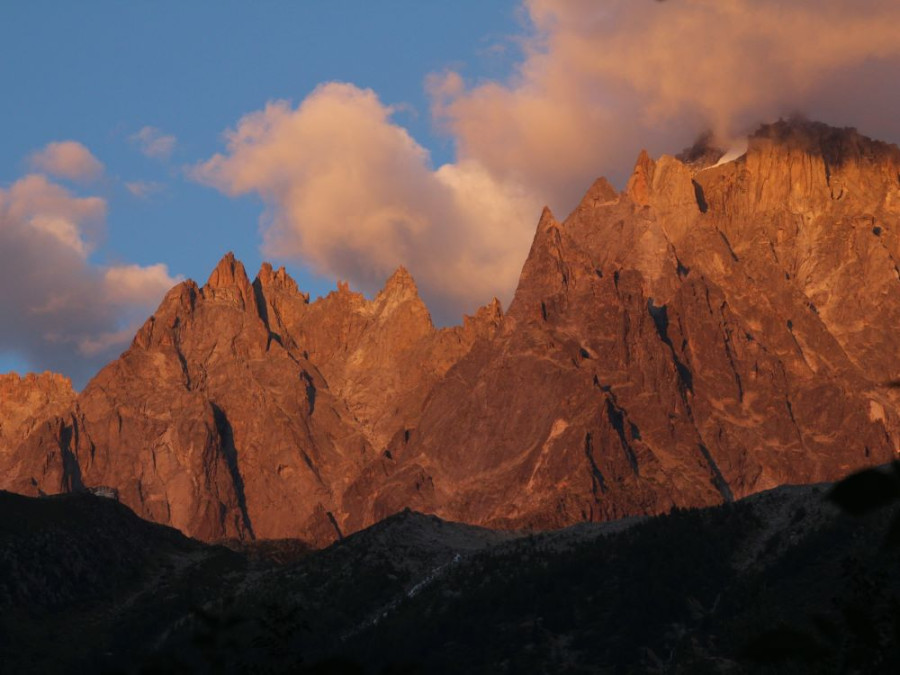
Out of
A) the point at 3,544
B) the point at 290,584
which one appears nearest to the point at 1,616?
the point at 3,544

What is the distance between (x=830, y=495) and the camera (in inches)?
648

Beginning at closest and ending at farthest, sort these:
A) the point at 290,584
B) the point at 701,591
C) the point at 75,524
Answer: the point at 701,591 → the point at 290,584 → the point at 75,524

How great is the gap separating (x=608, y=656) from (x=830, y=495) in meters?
131

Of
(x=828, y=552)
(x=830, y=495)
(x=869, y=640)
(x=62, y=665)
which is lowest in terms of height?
(x=869, y=640)

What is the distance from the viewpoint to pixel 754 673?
105 meters

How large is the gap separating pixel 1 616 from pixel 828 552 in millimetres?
79667

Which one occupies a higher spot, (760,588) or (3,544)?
(3,544)

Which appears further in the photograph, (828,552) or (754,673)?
(828,552)

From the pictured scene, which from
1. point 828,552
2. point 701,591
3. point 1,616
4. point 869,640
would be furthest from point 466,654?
point 869,640

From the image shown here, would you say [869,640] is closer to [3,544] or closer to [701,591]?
[701,591]

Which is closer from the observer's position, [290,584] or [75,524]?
[290,584]

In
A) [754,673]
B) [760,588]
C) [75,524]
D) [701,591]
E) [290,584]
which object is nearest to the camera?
[754,673]

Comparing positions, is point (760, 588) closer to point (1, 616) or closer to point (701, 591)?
point (701, 591)

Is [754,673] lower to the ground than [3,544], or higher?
lower
